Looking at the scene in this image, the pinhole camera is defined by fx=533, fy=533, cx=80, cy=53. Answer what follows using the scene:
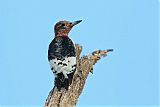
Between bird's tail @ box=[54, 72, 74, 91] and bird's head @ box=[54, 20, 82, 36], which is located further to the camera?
bird's head @ box=[54, 20, 82, 36]

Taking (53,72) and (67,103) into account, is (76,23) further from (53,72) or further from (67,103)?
(67,103)

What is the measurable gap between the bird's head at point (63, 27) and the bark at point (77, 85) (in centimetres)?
43

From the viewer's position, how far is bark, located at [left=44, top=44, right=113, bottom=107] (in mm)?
10198

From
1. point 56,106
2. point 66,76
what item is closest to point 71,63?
point 66,76

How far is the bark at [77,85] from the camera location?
10198 millimetres

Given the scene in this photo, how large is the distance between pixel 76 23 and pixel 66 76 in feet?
5.03

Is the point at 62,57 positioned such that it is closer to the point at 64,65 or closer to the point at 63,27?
the point at 64,65

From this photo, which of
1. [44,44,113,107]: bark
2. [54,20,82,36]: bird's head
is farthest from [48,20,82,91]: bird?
[44,44,113,107]: bark

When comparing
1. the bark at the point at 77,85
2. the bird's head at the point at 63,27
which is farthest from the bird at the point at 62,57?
the bark at the point at 77,85

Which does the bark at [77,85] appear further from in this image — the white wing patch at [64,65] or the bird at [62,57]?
the white wing patch at [64,65]

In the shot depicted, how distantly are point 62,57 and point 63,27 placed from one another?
3.10ft

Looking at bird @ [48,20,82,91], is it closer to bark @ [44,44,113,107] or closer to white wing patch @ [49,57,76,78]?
white wing patch @ [49,57,76,78]

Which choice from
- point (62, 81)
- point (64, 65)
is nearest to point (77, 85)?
point (62, 81)

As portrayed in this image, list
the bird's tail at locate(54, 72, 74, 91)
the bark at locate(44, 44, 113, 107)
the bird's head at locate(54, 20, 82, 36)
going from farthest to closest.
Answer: the bird's head at locate(54, 20, 82, 36)
the bird's tail at locate(54, 72, 74, 91)
the bark at locate(44, 44, 113, 107)
